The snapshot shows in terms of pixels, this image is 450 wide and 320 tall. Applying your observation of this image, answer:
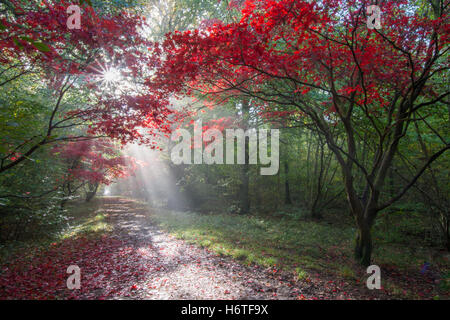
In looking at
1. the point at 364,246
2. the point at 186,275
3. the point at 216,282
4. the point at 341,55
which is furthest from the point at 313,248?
the point at 341,55

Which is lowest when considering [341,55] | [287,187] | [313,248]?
[313,248]

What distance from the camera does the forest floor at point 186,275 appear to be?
3.58 meters

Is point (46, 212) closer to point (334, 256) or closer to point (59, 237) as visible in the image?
point (59, 237)

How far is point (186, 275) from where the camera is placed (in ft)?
14.0

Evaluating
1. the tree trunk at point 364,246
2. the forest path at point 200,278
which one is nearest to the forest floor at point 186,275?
the forest path at point 200,278

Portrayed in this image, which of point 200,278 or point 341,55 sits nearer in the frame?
point 200,278

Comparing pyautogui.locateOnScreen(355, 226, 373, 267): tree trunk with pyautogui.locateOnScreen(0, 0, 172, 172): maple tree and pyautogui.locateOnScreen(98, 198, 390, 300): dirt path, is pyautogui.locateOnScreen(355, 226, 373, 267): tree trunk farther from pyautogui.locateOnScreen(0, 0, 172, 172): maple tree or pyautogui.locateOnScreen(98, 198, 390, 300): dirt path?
pyautogui.locateOnScreen(0, 0, 172, 172): maple tree

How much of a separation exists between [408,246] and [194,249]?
635cm

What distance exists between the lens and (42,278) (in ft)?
13.5

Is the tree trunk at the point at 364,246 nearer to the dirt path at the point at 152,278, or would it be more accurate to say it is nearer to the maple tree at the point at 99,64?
the dirt path at the point at 152,278

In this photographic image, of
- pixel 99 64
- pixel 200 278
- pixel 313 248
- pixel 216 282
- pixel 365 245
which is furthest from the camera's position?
pixel 313 248

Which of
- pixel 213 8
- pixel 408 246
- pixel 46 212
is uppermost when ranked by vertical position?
pixel 213 8

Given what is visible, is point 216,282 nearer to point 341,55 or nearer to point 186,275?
point 186,275
